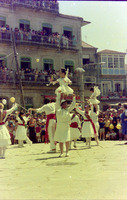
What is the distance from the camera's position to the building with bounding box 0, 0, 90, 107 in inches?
993

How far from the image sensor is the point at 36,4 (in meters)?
27.2

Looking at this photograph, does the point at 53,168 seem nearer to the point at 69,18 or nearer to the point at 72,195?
the point at 72,195

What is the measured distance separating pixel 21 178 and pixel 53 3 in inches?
1016

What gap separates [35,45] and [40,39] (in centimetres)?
87

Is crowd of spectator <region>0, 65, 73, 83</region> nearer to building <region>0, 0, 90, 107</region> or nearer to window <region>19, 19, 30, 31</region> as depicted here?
building <region>0, 0, 90, 107</region>

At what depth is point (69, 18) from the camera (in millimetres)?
29984

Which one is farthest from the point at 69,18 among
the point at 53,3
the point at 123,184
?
the point at 123,184

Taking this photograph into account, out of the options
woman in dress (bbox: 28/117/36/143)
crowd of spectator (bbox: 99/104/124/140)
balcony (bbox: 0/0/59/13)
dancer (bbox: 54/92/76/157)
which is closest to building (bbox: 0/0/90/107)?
balcony (bbox: 0/0/59/13)

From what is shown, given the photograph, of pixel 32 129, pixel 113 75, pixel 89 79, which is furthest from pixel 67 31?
pixel 32 129

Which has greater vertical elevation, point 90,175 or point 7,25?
point 7,25

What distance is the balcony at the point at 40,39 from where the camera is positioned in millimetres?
25141

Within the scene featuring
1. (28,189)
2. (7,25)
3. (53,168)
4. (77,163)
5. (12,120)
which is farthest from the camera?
(7,25)

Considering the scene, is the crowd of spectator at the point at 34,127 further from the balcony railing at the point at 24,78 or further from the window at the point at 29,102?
the window at the point at 29,102

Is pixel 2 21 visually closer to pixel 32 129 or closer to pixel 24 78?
pixel 24 78
